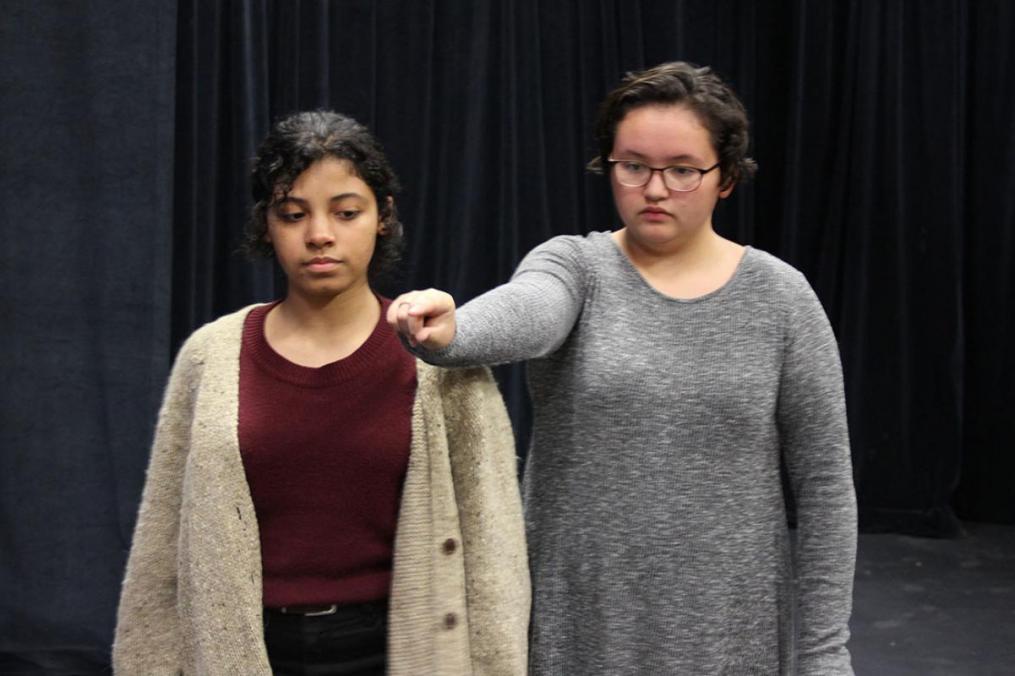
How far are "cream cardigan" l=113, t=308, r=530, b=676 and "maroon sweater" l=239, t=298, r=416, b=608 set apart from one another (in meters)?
0.02

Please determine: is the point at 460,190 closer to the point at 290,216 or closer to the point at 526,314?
the point at 290,216

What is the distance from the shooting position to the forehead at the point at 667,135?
1527mm

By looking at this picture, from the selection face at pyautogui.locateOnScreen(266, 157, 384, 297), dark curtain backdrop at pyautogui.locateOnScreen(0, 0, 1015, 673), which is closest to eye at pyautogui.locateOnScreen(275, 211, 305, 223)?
face at pyautogui.locateOnScreen(266, 157, 384, 297)

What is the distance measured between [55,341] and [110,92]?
1.98 ft

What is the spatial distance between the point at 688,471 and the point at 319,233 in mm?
497

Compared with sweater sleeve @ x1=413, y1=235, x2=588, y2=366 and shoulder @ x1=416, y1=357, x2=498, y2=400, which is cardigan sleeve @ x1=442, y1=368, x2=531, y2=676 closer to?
shoulder @ x1=416, y1=357, x2=498, y2=400

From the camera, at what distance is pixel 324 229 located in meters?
1.55

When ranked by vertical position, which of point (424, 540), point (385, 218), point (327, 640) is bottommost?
point (327, 640)

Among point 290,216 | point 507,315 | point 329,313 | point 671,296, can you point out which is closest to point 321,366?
point 329,313

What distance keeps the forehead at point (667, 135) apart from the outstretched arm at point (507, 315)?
146 millimetres

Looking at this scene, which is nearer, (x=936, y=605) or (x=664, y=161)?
(x=664, y=161)

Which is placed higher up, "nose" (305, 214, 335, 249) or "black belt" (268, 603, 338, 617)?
"nose" (305, 214, 335, 249)

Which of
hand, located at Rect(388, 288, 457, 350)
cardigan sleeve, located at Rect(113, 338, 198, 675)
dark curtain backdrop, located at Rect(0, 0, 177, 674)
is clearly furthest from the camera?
dark curtain backdrop, located at Rect(0, 0, 177, 674)

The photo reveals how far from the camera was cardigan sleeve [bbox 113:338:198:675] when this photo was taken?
1.62m
